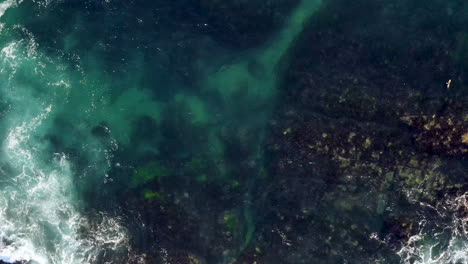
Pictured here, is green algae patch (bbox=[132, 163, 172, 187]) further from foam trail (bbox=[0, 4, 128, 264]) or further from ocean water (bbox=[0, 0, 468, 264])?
foam trail (bbox=[0, 4, 128, 264])

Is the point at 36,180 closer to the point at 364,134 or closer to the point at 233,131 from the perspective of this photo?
the point at 233,131

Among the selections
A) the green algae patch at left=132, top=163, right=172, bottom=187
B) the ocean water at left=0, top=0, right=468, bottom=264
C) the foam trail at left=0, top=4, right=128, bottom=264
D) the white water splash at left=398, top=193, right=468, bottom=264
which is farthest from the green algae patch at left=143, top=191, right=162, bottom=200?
the white water splash at left=398, top=193, right=468, bottom=264

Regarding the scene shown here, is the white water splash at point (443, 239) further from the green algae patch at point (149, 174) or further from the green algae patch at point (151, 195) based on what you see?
the green algae patch at point (149, 174)

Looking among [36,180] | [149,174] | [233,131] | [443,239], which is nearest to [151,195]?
[149,174]

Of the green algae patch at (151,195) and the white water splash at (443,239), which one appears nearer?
the white water splash at (443,239)

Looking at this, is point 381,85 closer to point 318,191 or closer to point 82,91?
point 318,191

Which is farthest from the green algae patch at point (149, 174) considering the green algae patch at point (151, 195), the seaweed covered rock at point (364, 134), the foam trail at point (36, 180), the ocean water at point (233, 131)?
the seaweed covered rock at point (364, 134)
